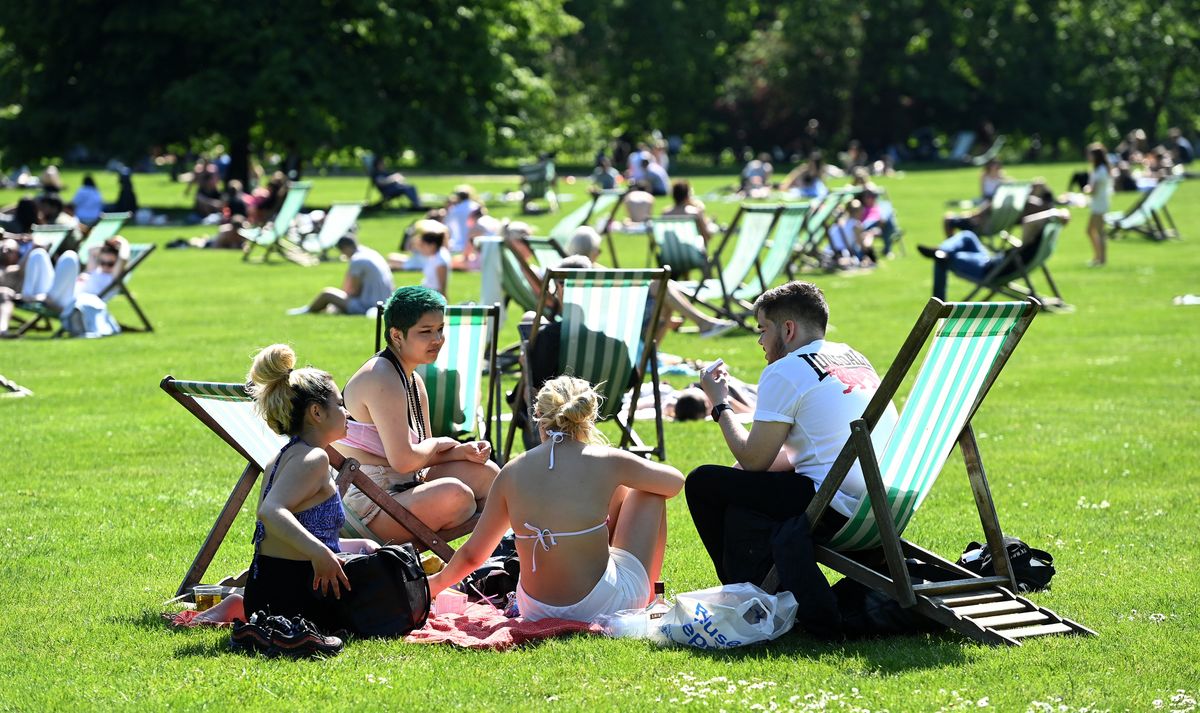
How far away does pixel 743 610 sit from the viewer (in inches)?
192

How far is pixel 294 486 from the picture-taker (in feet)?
16.1

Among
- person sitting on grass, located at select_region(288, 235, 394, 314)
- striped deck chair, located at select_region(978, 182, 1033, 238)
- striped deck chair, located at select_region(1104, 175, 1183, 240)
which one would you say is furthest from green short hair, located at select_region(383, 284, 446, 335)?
striped deck chair, located at select_region(1104, 175, 1183, 240)

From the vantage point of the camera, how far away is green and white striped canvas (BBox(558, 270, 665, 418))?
780 centimetres

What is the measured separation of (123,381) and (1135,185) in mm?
26211

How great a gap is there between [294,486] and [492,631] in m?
0.82

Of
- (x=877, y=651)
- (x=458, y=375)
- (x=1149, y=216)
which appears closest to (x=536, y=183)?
(x=1149, y=216)

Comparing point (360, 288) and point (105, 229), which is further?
point (105, 229)

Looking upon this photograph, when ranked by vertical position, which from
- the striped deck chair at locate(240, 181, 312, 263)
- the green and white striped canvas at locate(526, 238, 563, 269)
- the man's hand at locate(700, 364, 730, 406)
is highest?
the man's hand at locate(700, 364, 730, 406)

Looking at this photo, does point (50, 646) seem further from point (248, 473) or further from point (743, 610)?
point (743, 610)

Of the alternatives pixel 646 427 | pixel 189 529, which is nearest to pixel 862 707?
pixel 189 529

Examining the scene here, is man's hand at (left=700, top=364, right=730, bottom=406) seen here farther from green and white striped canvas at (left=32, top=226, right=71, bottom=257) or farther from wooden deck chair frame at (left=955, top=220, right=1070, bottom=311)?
green and white striped canvas at (left=32, top=226, right=71, bottom=257)

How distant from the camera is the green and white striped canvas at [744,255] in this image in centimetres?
1387

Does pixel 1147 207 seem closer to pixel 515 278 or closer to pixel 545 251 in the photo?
pixel 545 251

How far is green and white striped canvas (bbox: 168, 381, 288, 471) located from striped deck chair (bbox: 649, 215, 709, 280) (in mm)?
9631
